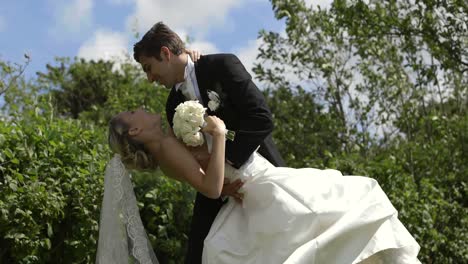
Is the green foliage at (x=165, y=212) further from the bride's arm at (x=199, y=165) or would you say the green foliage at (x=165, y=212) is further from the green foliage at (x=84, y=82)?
the green foliage at (x=84, y=82)

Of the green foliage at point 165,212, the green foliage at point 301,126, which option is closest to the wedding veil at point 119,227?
the green foliage at point 165,212

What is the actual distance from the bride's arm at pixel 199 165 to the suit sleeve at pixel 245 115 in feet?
0.49

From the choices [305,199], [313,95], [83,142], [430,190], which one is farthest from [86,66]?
[305,199]

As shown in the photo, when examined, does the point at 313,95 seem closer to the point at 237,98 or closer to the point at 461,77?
the point at 461,77

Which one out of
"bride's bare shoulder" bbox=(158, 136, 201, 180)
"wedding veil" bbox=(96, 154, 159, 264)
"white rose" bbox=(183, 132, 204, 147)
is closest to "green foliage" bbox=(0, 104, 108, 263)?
"wedding veil" bbox=(96, 154, 159, 264)

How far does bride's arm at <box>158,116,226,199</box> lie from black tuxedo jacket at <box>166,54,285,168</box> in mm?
166

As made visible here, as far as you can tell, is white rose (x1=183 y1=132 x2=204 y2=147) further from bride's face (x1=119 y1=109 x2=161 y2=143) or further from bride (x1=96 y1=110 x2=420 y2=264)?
bride's face (x1=119 y1=109 x2=161 y2=143)

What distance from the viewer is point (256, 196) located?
432 centimetres

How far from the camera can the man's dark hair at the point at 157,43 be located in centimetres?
427

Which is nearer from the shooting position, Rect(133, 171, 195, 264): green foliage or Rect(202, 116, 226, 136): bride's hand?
Rect(202, 116, 226, 136): bride's hand

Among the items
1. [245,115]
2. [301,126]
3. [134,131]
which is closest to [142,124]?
[134,131]

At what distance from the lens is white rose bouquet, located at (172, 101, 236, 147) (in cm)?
412

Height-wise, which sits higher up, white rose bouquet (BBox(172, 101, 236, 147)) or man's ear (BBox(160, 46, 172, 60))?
man's ear (BBox(160, 46, 172, 60))

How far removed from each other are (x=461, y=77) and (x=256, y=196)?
8.04 meters
